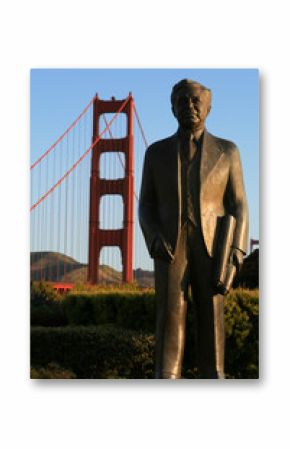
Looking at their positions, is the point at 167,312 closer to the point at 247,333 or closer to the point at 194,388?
the point at 194,388

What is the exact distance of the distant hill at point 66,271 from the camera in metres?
5.02

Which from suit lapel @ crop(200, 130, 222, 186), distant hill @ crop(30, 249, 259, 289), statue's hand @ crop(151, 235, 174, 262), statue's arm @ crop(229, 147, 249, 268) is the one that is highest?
suit lapel @ crop(200, 130, 222, 186)

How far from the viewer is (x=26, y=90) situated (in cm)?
440

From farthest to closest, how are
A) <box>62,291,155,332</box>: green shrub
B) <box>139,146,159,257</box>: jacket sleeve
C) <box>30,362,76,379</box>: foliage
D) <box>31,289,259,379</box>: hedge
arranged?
<box>62,291,155,332</box>: green shrub < <box>31,289,259,379</box>: hedge < <box>30,362,76,379</box>: foliage < <box>139,146,159,257</box>: jacket sleeve

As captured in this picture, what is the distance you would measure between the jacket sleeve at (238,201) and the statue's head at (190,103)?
24cm

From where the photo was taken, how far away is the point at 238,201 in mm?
3934

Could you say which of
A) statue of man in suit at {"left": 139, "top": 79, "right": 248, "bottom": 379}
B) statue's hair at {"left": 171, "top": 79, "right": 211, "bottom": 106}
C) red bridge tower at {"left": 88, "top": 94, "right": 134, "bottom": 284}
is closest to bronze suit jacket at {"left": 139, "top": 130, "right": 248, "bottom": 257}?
statue of man in suit at {"left": 139, "top": 79, "right": 248, "bottom": 379}

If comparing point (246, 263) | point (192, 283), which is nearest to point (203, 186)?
point (192, 283)

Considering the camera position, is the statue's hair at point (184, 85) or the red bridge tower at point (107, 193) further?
the red bridge tower at point (107, 193)

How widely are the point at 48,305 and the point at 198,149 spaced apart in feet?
6.91

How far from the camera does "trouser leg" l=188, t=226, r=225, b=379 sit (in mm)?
3832

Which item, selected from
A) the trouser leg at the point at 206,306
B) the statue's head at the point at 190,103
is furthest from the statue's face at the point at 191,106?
the trouser leg at the point at 206,306

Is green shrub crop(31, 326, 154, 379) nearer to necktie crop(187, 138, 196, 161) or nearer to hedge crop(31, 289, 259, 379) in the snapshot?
hedge crop(31, 289, 259, 379)

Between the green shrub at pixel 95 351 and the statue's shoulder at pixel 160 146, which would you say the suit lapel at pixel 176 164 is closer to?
the statue's shoulder at pixel 160 146
